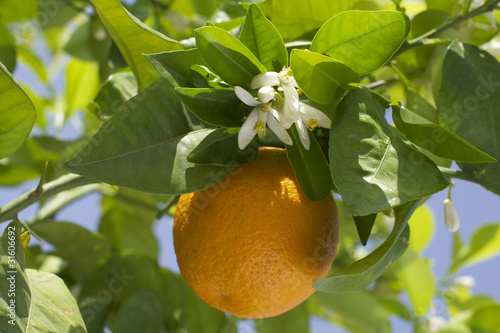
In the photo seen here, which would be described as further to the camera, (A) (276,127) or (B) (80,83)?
(B) (80,83)

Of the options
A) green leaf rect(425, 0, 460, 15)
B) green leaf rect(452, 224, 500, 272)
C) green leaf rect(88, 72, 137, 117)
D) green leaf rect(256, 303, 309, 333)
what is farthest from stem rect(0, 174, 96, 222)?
green leaf rect(452, 224, 500, 272)

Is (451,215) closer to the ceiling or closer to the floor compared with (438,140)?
closer to the floor

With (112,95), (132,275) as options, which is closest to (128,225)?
(132,275)

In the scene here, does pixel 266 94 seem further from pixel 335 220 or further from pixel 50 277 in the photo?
pixel 50 277

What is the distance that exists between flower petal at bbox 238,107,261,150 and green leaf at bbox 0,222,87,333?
32 cm

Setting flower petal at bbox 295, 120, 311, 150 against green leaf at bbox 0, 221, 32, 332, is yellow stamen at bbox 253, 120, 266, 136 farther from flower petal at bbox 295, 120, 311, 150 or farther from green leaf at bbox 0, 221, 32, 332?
green leaf at bbox 0, 221, 32, 332

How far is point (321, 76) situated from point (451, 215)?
12.6 inches

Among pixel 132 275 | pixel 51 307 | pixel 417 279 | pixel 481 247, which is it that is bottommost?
pixel 481 247

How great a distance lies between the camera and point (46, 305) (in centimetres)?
64

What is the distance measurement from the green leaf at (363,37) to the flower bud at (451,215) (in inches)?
10.3

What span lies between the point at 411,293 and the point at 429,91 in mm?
600

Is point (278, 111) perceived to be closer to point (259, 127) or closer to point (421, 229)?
point (259, 127)

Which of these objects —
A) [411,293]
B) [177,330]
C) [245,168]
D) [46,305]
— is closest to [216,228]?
[245,168]

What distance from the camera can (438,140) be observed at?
2.06 ft
